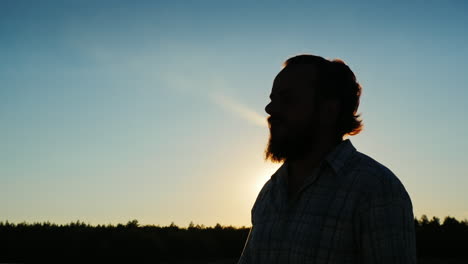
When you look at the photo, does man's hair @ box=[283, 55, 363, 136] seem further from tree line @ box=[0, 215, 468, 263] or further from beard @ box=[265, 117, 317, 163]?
tree line @ box=[0, 215, 468, 263]

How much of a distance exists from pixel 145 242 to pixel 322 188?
3157 cm

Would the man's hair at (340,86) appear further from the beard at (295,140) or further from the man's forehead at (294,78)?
the beard at (295,140)

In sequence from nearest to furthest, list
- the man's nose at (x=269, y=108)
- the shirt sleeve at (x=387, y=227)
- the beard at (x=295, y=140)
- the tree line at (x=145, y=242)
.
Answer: the shirt sleeve at (x=387, y=227) < the beard at (x=295, y=140) < the man's nose at (x=269, y=108) < the tree line at (x=145, y=242)

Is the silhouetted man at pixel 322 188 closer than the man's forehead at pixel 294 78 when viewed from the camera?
Yes

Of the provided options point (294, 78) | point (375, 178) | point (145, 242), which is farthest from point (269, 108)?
point (145, 242)

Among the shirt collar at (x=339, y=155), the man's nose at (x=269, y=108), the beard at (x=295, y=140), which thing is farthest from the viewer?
the man's nose at (x=269, y=108)

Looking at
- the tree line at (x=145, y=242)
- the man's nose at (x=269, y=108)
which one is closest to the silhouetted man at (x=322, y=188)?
the man's nose at (x=269, y=108)

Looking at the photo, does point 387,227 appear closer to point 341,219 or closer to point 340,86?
point 341,219

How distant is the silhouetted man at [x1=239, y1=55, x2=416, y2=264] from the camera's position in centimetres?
260

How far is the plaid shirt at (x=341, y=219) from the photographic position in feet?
8.39

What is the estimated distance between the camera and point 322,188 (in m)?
2.99

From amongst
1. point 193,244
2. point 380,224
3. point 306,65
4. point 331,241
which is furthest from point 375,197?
point 193,244

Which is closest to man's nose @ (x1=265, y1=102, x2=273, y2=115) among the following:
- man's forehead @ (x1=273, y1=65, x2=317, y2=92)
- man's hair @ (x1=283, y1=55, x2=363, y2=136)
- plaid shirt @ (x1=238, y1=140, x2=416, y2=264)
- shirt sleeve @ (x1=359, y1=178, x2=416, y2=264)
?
man's forehead @ (x1=273, y1=65, x2=317, y2=92)

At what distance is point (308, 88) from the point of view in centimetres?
331
